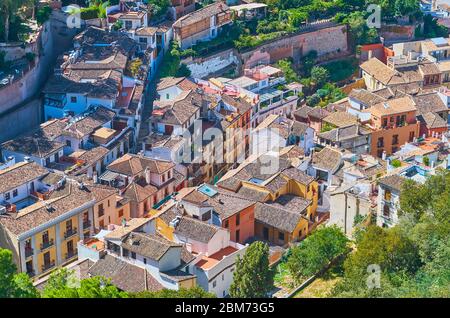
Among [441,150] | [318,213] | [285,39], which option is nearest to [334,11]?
[285,39]

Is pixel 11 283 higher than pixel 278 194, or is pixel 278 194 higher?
pixel 11 283

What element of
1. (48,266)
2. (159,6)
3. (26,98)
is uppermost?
(159,6)

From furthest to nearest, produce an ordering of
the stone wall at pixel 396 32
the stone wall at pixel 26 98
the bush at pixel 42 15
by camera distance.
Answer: the stone wall at pixel 396 32 → the bush at pixel 42 15 → the stone wall at pixel 26 98

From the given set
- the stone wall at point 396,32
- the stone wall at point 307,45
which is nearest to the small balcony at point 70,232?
the stone wall at point 307,45

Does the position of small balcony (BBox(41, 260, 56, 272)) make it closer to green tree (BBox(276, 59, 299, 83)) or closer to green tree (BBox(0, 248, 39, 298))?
green tree (BBox(0, 248, 39, 298))

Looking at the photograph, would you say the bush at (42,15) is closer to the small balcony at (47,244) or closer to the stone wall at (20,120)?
the stone wall at (20,120)

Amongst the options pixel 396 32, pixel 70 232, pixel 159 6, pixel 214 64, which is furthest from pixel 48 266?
pixel 396 32

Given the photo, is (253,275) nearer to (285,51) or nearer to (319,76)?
(319,76)
